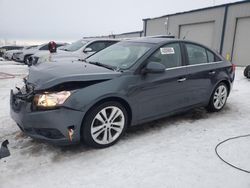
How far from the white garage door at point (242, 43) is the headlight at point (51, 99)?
1370 centimetres

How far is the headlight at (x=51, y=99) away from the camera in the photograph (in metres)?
2.81

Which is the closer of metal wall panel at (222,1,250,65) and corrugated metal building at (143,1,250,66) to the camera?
metal wall panel at (222,1,250,65)

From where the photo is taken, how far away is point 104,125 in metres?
3.15

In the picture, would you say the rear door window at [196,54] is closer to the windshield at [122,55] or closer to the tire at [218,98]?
the tire at [218,98]

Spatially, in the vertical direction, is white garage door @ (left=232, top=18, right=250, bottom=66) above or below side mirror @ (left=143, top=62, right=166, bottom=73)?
above

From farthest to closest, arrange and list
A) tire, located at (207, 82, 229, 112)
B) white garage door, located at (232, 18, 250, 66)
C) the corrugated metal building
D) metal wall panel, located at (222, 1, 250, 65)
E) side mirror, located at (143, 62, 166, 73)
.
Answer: the corrugated metal building < white garage door, located at (232, 18, 250, 66) < metal wall panel, located at (222, 1, 250, 65) < tire, located at (207, 82, 229, 112) < side mirror, located at (143, 62, 166, 73)

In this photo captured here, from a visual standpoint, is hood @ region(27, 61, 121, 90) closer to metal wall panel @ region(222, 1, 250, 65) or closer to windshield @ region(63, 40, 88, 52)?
windshield @ region(63, 40, 88, 52)

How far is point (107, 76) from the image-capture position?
3.17 m

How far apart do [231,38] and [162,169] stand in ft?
45.7

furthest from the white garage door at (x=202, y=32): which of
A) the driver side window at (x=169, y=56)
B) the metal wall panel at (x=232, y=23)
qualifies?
the driver side window at (x=169, y=56)

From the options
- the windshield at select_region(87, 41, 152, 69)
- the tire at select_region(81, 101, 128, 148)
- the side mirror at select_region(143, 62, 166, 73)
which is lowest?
the tire at select_region(81, 101, 128, 148)

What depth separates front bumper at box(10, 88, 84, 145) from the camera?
111 inches

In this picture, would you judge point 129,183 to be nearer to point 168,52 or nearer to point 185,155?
point 185,155

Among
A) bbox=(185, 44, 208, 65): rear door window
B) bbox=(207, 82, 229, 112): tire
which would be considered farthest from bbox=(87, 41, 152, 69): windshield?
bbox=(207, 82, 229, 112): tire
